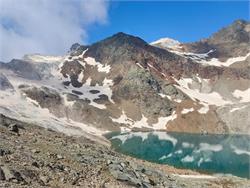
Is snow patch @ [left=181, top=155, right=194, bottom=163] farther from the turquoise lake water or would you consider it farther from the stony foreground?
the stony foreground

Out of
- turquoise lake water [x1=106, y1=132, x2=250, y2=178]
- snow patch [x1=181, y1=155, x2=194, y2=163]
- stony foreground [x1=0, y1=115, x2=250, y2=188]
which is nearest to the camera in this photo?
stony foreground [x1=0, y1=115, x2=250, y2=188]

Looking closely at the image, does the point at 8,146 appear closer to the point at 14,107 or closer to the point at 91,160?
the point at 91,160

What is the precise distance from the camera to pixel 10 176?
29.1 m

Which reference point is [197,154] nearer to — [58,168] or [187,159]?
[187,159]

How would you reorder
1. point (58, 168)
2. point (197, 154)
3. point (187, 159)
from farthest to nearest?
Result: point (197, 154) → point (187, 159) → point (58, 168)

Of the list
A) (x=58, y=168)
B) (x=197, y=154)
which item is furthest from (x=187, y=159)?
(x=58, y=168)

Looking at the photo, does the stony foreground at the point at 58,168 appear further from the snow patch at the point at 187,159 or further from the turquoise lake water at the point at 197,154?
the snow patch at the point at 187,159

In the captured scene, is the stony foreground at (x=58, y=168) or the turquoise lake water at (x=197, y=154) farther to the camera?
the turquoise lake water at (x=197, y=154)

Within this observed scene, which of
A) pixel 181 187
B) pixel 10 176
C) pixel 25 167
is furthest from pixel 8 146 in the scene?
pixel 181 187

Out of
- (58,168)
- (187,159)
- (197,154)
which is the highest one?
(197,154)

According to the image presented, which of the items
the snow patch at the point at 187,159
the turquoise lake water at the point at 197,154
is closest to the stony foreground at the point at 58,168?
the turquoise lake water at the point at 197,154

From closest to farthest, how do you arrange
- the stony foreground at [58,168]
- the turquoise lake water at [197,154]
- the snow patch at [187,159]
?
the stony foreground at [58,168], the turquoise lake water at [197,154], the snow patch at [187,159]

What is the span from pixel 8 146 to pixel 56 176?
5624 millimetres

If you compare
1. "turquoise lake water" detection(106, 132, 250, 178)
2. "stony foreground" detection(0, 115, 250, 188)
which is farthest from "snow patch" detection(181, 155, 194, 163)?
"stony foreground" detection(0, 115, 250, 188)
